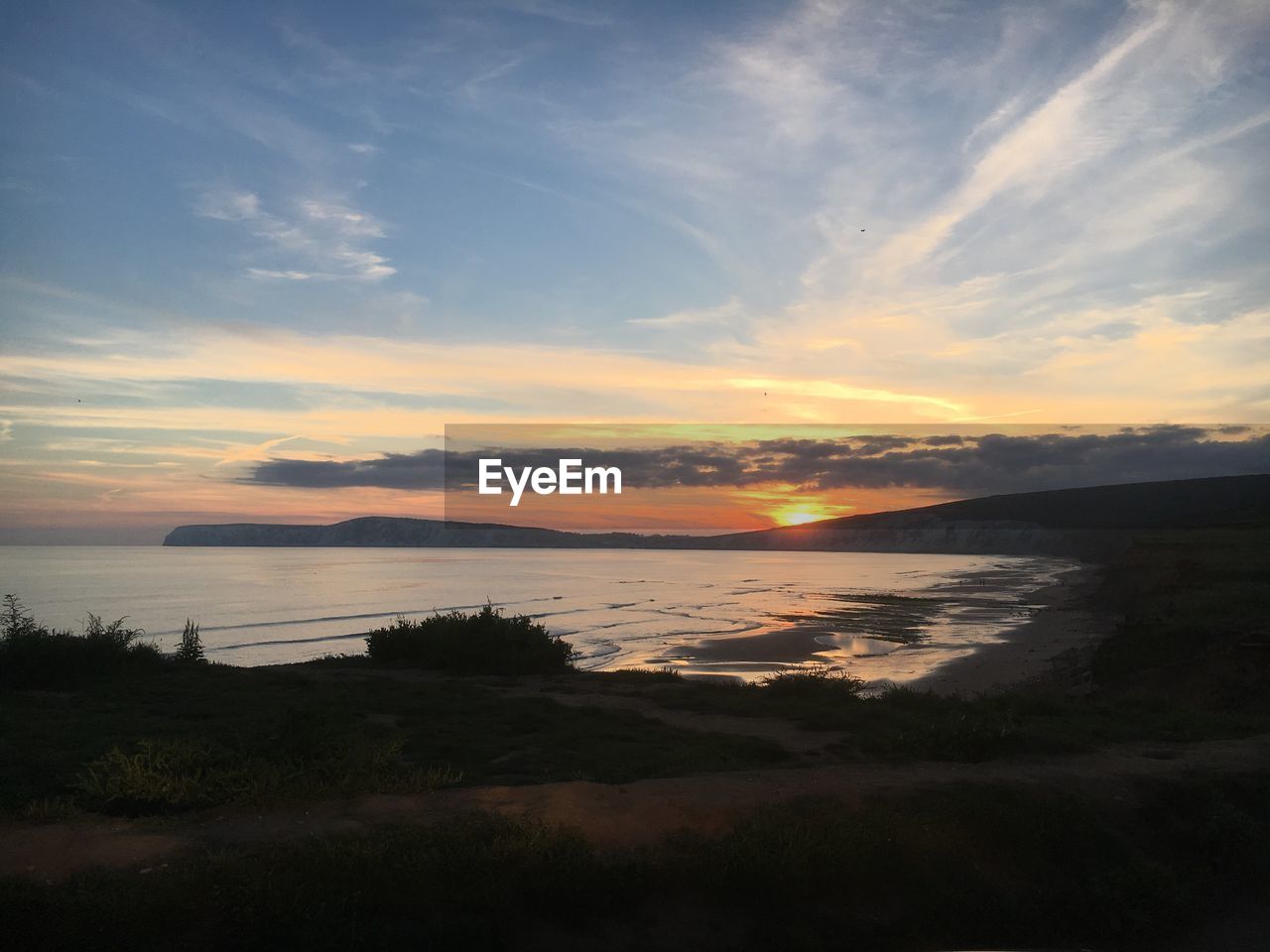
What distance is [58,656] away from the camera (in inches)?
654

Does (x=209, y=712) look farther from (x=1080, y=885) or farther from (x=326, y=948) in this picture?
(x=1080, y=885)

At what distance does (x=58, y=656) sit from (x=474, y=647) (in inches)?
337

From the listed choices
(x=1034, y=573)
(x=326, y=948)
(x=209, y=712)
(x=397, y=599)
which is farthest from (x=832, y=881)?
(x=1034, y=573)

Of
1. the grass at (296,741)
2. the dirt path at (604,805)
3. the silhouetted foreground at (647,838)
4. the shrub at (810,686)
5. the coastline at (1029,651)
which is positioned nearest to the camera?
the silhouetted foreground at (647,838)

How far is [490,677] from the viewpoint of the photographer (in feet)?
63.0

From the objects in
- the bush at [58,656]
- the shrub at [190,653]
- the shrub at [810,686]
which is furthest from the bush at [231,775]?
the shrub at [190,653]

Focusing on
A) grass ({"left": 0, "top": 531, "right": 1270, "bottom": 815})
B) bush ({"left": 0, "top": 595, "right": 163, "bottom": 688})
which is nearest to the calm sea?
grass ({"left": 0, "top": 531, "right": 1270, "bottom": 815})

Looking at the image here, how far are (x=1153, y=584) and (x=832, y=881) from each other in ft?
137

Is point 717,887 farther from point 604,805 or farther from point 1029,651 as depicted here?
point 1029,651

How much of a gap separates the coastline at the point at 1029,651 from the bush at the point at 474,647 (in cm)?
951

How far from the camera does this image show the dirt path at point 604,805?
6906 millimetres

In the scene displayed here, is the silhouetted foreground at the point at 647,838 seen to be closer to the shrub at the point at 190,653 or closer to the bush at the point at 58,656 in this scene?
the bush at the point at 58,656

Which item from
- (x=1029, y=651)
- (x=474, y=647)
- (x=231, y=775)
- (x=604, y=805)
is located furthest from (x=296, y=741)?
(x=1029, y=651)

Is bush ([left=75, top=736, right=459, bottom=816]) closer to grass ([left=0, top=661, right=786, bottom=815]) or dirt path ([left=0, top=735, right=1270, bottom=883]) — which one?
grass ([left=0, top=661, right=786, bottom=815])
